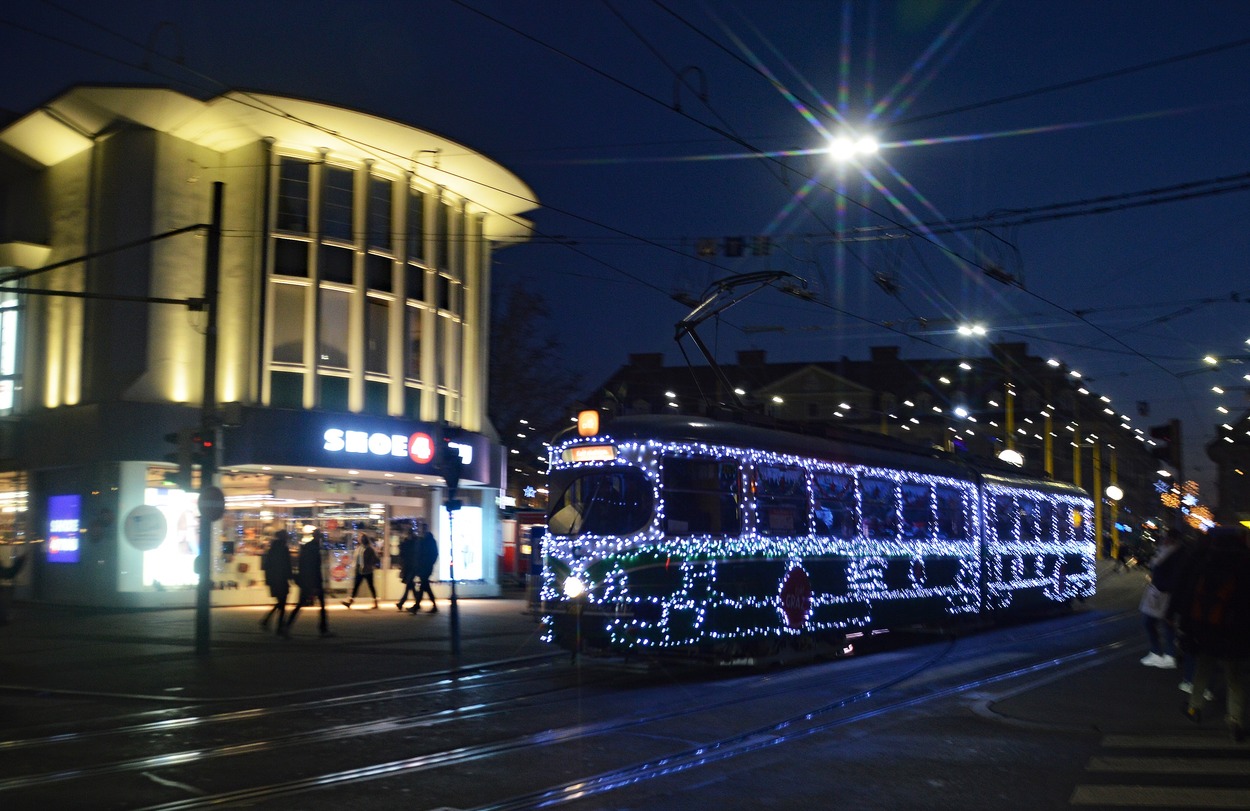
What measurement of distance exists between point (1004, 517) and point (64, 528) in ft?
66.3

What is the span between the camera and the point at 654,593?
14.1 meters

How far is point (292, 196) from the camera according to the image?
89.2 feet

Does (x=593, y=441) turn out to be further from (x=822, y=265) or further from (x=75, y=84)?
(x=75, y=84)

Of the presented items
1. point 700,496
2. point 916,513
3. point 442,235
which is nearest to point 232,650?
point 700,496

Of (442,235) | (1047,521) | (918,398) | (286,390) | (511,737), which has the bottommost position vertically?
(511,737)

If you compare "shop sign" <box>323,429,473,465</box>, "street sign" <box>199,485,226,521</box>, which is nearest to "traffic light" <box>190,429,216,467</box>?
"street sign" <box>199,485,226,521</box>

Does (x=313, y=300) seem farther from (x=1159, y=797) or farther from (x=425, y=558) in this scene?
(x=1159, y=797)

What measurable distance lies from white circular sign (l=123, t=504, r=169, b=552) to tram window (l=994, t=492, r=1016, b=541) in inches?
610

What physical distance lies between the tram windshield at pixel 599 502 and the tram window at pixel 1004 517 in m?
11.2

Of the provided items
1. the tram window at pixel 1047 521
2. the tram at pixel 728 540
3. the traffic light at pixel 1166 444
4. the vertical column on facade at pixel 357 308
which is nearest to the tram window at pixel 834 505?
the tram at pixel 728 540

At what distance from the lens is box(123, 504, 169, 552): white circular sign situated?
19.7 meters

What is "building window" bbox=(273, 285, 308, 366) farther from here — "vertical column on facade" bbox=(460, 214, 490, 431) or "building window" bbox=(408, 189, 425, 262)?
"vertical column on facade" bbox=(460, 214, 490, 431)

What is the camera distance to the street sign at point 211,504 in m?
17.1

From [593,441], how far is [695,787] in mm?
7180
